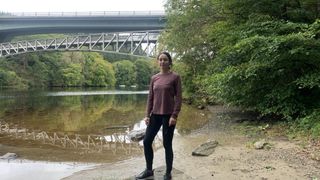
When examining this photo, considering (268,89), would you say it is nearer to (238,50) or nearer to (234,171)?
(238,50)

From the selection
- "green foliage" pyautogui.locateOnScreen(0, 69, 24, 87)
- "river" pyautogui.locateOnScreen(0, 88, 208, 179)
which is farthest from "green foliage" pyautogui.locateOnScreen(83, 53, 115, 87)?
"river" pyautogui.locateOnScreen(0, 88, 208, 179)

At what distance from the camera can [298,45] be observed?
11.9m

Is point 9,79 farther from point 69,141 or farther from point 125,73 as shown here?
point 69,141

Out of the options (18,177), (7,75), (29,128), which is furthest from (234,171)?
(7,75)

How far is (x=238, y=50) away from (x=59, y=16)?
151 feet

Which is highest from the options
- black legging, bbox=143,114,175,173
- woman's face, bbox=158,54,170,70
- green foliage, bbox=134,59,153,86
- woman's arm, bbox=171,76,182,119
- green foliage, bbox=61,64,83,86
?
woman's face, bbox=158,54,170,70

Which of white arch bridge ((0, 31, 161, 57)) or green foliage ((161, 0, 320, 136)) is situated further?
white arch bridge ((0, 31, 161, 57))

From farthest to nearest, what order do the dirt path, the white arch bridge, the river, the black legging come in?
1. the white arch bridge
2. the river
3. the dirt path
4. the black legging

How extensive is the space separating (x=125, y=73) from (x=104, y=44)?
56.3m

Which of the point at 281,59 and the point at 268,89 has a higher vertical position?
the point at 281,59

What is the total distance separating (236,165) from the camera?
26.4 feet

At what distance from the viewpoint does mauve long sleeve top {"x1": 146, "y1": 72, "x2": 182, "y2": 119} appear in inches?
257

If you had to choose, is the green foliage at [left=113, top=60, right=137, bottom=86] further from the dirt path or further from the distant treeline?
the dirt path

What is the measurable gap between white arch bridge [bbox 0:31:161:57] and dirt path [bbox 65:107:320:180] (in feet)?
116
